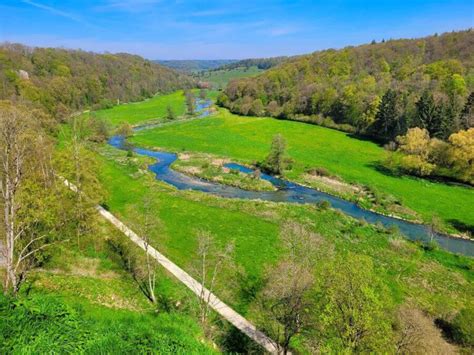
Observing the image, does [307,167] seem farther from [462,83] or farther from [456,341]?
[462,83]

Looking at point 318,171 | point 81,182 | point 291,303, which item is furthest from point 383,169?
point 81,182

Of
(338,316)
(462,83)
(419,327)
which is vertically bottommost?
(419,327)

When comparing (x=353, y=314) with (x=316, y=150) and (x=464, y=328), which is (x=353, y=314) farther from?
(x=316, y=150)

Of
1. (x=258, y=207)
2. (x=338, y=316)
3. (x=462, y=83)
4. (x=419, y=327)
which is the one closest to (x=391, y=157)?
(x=258, y=207)

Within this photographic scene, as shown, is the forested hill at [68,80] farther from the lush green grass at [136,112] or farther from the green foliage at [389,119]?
the green foliage at [389,119]

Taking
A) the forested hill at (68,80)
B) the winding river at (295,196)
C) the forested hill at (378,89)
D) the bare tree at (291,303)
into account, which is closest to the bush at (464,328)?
the bare tree at (291,303)

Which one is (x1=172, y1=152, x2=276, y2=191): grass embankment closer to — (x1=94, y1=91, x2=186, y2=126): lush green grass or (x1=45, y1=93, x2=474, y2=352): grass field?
(x1=45, y1=93, x2=474, y2=352): grass field
